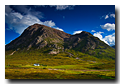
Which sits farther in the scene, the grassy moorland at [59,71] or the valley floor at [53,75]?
the grassy moorland at [59,71]

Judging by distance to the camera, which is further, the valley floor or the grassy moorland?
the grassy moorland

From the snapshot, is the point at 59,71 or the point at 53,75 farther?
the point at 59,71

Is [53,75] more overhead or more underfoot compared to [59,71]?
more overhead
